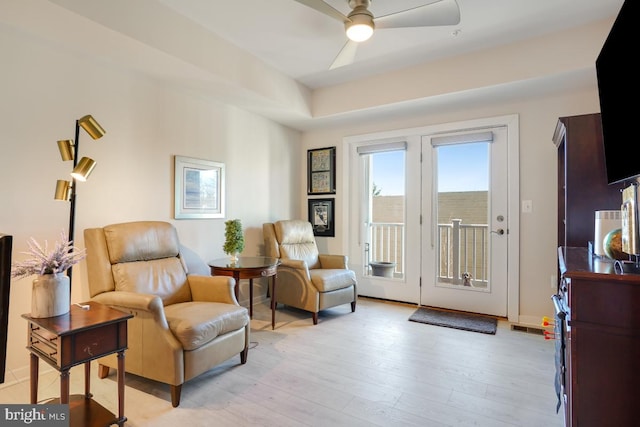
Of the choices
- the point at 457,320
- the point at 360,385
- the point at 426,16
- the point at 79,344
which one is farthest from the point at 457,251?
the point at 79,344

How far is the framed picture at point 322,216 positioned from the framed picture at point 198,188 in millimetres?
1499

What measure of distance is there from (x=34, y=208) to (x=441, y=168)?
378cm

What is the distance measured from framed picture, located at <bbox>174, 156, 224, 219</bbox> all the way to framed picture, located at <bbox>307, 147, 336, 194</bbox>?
150 cm

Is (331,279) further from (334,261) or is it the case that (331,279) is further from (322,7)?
(322,7)

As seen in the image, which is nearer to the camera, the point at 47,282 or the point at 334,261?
the point at 47,282

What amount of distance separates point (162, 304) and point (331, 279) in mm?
1818

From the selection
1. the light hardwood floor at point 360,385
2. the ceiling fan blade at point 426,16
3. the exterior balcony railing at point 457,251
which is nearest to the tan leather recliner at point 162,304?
the light hardwood floor at point 360,385

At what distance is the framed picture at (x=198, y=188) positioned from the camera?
3.17 m

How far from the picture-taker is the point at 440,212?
3.88 m

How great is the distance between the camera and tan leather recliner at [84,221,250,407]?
6.44ft

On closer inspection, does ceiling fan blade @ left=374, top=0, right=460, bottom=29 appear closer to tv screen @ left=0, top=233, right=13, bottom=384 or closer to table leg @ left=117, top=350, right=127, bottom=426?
tv screen @ left=0, top=233, right=13, bottom=384

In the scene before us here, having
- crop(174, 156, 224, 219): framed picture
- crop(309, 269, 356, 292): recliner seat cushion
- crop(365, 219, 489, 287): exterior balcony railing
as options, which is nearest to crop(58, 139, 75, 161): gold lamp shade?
crop(174, 156, 224, 219): framed picture

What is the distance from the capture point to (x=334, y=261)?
3.94m

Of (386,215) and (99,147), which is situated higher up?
(99,147)
